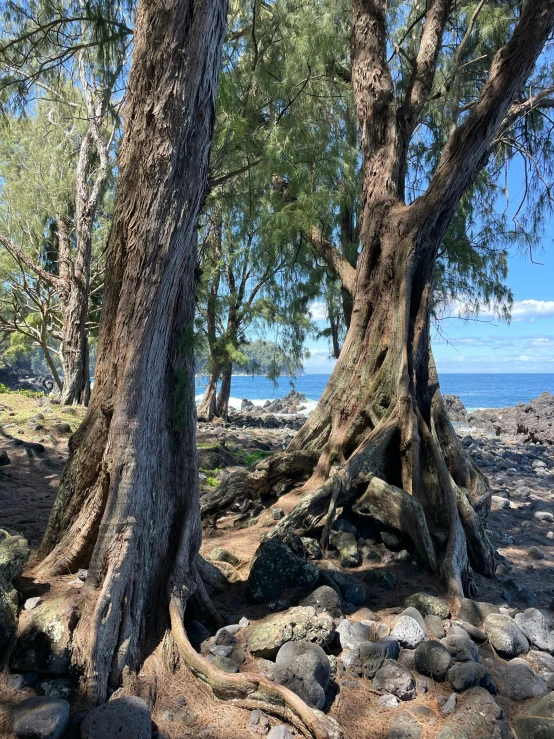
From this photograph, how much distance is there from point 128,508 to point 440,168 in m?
4.38

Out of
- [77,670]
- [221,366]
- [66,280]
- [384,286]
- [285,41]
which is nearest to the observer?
[77,670]

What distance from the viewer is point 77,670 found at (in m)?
2.75

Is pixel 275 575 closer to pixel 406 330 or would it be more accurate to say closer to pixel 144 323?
pixel 144 323

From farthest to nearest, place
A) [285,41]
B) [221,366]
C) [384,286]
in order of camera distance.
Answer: [221,366], [285,41], [384,286]

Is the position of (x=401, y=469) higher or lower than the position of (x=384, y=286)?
lower

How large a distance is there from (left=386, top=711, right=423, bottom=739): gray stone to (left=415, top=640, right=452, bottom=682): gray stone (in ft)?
1.33

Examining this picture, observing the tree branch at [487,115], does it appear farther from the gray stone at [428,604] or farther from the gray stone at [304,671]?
the gray stone at [304,671]

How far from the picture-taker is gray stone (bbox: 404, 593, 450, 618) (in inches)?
153

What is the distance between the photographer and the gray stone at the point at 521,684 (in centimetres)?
313

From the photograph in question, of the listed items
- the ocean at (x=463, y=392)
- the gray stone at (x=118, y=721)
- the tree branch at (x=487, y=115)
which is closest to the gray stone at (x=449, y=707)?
the gray stone at (x=118, y=721)

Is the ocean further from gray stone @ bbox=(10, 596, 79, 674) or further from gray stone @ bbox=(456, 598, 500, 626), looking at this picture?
gray stone @ bbox=(10, 596, 79, 674)

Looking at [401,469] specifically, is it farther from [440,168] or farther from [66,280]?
[66,280]

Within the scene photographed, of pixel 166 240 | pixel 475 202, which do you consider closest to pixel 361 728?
pixel 166 240

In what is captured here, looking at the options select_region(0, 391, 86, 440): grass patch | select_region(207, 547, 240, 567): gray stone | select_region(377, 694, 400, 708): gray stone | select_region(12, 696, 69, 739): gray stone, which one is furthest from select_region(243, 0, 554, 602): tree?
select_region(0, 391, 86, 440): grass patch
